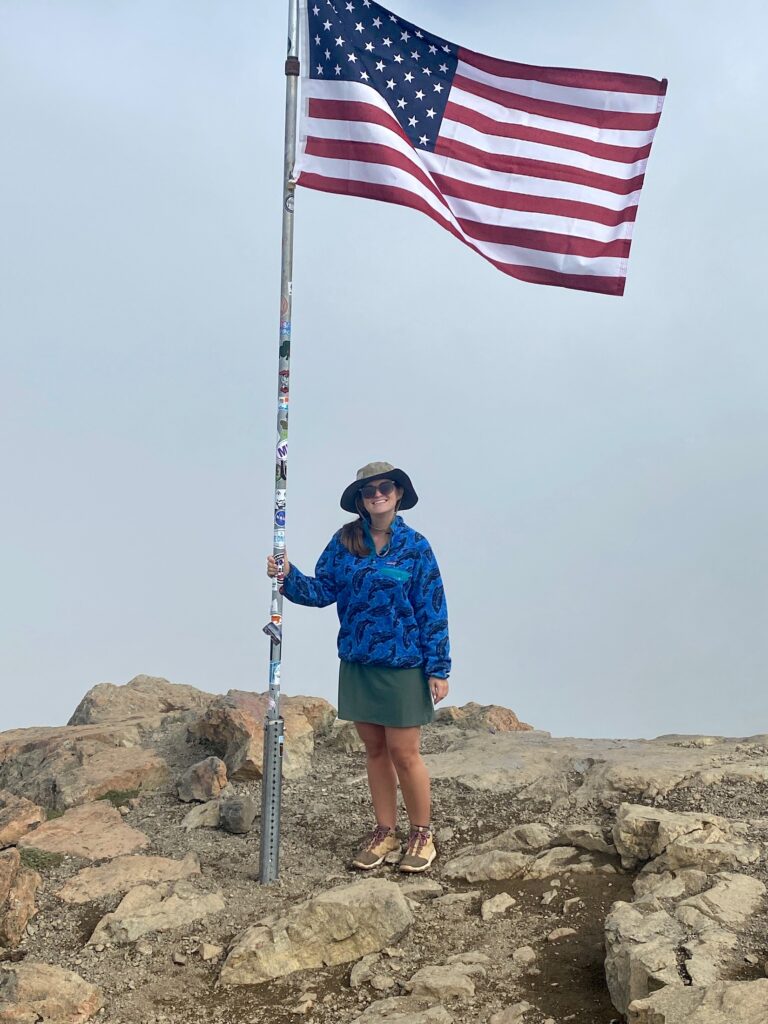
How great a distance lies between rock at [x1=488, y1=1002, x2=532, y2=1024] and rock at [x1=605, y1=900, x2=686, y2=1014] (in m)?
0.43

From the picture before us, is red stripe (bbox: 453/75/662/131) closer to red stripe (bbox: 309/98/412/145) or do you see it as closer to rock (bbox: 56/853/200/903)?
Answer: red stripe (bbox: 309/98/412/145)

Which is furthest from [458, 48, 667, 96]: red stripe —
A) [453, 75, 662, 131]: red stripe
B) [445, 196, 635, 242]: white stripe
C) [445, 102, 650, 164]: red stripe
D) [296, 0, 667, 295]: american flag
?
[445, 196, 635, 242]: white stripe

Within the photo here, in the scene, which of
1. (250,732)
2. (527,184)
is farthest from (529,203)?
(250,732)

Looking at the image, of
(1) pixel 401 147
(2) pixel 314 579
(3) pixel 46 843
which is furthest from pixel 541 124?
(3) pixel 46 843

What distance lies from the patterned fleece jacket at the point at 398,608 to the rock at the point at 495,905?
1363mm

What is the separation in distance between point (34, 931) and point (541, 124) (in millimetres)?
6521

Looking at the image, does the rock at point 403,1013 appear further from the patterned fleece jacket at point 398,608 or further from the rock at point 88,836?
the rock at point 88,836

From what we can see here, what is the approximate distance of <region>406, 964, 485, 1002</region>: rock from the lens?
4.69 metres

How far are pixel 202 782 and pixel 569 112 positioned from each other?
19.9 ft

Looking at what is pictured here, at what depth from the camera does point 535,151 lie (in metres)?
7.09

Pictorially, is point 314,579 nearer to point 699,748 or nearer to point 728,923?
point 728,923

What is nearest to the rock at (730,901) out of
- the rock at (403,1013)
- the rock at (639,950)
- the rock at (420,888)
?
the rock at (639,950)

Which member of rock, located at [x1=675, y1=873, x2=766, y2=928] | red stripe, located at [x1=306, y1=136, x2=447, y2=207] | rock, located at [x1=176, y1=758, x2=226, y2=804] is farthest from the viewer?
rock, located at [x1=176, y1=758, x2=226, y2=804]

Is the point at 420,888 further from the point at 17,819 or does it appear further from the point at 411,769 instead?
the point at 17,819
